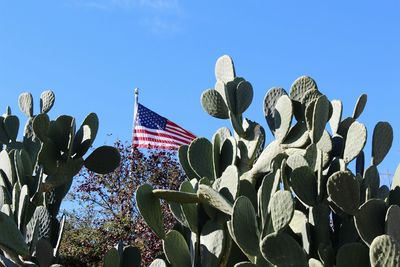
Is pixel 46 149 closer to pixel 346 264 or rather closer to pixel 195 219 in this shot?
pixel 195 219

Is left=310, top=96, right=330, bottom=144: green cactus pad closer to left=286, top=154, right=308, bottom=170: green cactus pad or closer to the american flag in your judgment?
left=286, top=154, right=308, bottom=170: green cactus pad

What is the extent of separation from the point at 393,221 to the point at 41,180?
1.55 metres

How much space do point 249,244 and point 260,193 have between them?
0.61 ft

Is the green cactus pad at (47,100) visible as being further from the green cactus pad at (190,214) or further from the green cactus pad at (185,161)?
the green cactus pad at (190,214)

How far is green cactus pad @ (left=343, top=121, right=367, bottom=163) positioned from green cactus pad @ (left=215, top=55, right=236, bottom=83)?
77 cm

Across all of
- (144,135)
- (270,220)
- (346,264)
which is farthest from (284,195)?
(144,135)

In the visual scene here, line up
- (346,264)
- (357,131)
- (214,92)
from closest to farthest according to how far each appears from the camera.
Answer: (346,264) → (357,131) → (214,92)

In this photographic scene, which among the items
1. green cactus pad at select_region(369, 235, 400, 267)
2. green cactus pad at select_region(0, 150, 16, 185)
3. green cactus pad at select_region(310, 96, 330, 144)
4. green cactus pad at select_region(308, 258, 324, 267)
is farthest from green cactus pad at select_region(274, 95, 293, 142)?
green cactus pad at select_region(0, 150, 16, 185)

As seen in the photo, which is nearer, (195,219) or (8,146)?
(195,219)

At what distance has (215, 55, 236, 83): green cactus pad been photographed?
317cm

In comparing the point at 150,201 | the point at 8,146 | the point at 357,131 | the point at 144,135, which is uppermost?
the point at 144,135

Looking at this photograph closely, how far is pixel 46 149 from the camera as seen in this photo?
3076 mm

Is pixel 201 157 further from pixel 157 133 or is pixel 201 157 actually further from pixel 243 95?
pixel 157 133

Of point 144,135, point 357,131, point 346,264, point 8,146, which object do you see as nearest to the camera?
point 346,264
